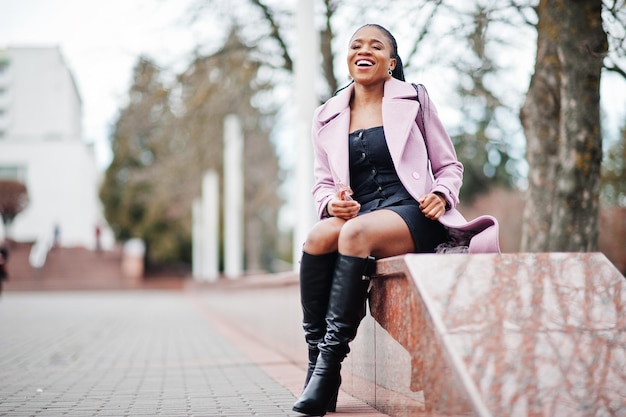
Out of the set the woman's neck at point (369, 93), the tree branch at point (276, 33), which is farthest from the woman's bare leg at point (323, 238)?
the tree branch at point (276, 33)

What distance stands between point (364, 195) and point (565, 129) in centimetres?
373

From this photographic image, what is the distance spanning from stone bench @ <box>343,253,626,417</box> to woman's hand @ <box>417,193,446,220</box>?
443 mm

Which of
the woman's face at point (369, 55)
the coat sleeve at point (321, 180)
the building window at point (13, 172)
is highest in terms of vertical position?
the building window at point (13, 172)

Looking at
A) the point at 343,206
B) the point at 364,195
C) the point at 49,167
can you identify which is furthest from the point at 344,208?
the point at 49,167

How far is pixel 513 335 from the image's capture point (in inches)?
136

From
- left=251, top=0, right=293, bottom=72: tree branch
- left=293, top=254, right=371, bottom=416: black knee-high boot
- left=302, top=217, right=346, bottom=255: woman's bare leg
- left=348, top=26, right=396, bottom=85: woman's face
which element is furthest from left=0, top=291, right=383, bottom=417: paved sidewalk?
left=251, top=0, right=293, bottom=72: tree branch

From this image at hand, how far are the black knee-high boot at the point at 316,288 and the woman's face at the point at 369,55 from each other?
98 centimetres

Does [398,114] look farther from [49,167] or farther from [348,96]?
[49,167]

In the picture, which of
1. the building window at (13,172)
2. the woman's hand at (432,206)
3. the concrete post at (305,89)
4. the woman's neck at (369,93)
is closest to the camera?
the woman's hand at (432,206)

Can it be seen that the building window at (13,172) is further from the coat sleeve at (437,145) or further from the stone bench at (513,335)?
the stone bench at (513,335)

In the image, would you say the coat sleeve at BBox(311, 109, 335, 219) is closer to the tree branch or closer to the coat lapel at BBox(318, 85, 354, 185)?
the coat lapel at BBox(318, 85, 354, 185)

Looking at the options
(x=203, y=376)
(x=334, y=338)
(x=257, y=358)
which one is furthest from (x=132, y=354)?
(x=334, y=338)

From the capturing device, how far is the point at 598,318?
3590mm

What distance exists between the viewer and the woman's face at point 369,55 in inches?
185
